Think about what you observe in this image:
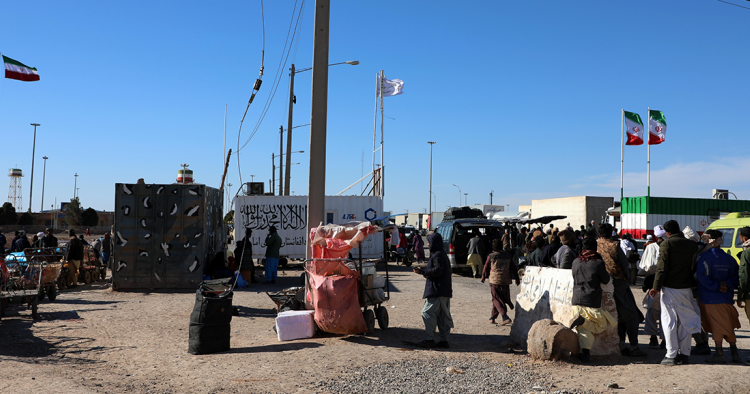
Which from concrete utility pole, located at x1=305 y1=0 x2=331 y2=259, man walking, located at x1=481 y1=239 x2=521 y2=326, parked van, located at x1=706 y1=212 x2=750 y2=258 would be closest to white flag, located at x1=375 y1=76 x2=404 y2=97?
parked van, located at x1=706 y1=212 x2=750 y2=258

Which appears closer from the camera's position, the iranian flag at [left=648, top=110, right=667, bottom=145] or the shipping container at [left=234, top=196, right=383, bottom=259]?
the shipping container at [left=234, top=196, right=383, bottom=259]

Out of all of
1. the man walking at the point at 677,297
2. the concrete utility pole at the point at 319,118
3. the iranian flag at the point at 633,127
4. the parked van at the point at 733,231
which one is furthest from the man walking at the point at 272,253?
the iranian flag at the point at 633,127

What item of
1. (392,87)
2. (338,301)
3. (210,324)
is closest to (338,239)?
(338,301)

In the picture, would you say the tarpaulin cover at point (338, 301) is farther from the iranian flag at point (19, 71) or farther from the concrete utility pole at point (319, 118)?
the iranian flag at point (19, 71)

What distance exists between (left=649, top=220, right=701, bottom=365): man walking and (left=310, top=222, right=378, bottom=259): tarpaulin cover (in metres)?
4.08

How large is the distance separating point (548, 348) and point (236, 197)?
1760cm

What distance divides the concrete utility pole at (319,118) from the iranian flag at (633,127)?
25.9 metres

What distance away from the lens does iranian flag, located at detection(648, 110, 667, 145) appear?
3177 centimetres

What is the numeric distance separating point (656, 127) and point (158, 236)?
91.3 ft

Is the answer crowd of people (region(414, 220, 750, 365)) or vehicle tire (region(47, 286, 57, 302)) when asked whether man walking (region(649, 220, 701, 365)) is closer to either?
crowd of people (region(414, 220, 750, 365))

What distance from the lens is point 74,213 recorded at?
7125 cm

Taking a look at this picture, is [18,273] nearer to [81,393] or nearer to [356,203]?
[81,393]

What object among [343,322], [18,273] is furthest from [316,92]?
[18,273]

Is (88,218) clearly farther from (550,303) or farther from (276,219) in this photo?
(550,303)
